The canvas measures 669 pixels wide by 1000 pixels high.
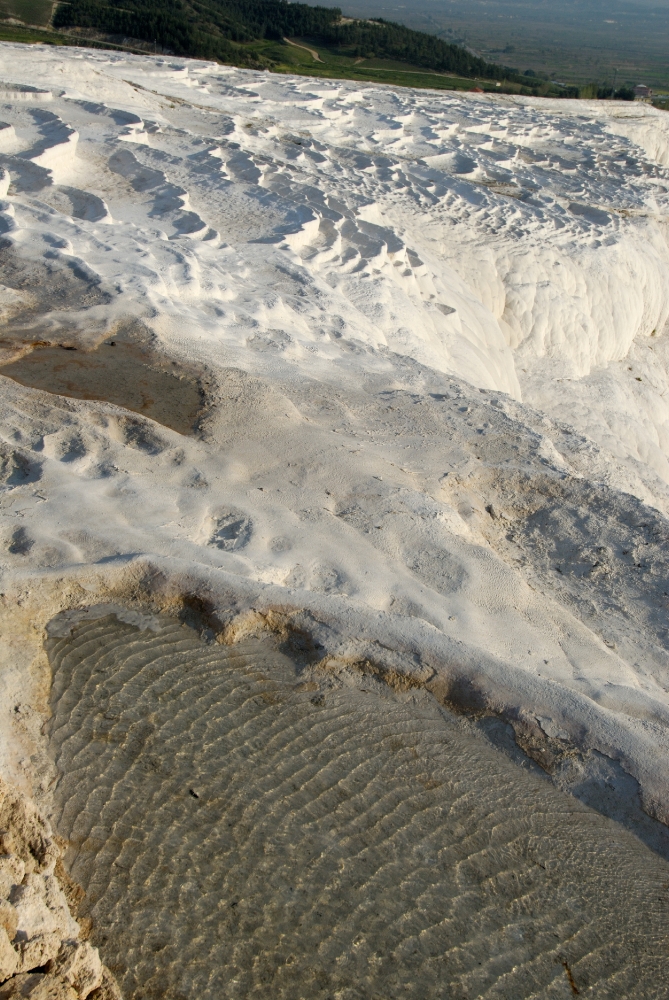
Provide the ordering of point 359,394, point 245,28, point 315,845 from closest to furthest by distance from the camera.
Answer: point 315,845
point 359,394
point 245,28

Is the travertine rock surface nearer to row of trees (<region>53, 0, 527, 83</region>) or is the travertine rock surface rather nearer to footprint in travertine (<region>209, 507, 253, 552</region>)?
footprint in travertine (<region>209, 507, 253, 552</region>)

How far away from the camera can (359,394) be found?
462cm

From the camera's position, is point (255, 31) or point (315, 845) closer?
point (315, 845)

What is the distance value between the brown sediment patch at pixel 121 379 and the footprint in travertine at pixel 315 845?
5.48ft

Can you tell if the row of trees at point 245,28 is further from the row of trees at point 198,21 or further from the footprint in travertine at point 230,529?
the footprint in travertine at point 230,529

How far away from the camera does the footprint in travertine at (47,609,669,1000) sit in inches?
67.1

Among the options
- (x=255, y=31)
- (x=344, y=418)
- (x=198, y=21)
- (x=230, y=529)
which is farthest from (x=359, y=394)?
(x=255, y=31)

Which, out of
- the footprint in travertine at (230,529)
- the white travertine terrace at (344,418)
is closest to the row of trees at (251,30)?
the white travertine terrace at (344,418)

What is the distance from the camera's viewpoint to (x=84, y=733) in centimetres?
212

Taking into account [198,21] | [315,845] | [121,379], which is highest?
[198,21]

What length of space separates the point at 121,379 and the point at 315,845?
2.83 meters

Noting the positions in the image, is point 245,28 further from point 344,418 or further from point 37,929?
point 37,929

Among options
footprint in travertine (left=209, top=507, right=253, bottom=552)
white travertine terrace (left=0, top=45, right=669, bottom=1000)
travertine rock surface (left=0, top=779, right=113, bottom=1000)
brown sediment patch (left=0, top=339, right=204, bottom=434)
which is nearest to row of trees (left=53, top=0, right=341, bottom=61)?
white travertine terrace (left=0, top=45, right=669, bottom=1000)

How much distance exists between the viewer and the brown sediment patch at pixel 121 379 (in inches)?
152
